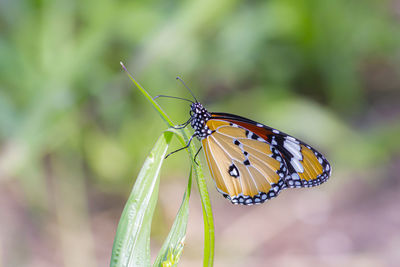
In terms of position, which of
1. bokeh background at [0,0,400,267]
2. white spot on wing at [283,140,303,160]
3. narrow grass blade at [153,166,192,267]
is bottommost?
narrow grass blade at [153,166,192,267]

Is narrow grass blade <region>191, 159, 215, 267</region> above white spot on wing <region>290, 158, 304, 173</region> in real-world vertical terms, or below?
below

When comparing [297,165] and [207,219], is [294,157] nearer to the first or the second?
[297,165]

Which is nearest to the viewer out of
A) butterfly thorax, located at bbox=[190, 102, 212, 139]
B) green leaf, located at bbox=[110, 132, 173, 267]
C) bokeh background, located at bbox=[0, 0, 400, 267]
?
green leaf, located at bbox=[110, 132, 173, 267]

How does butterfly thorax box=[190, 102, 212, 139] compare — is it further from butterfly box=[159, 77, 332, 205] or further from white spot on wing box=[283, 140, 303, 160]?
white spot on wing box=[283, 140, 303, 160]

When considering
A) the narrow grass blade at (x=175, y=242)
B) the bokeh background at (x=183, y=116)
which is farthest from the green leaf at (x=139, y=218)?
the bokeh background at (x=183, y=116)

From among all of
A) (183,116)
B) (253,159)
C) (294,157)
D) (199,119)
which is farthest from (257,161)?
(183,116)

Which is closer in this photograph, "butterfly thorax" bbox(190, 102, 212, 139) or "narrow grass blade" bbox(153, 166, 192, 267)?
"narrow grass blade" bbox(153, 166, 192, 267)

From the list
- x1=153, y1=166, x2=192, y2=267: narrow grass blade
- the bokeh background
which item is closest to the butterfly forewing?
x1=153, y1=166, x2=192, y2=267: narrow grass blade
